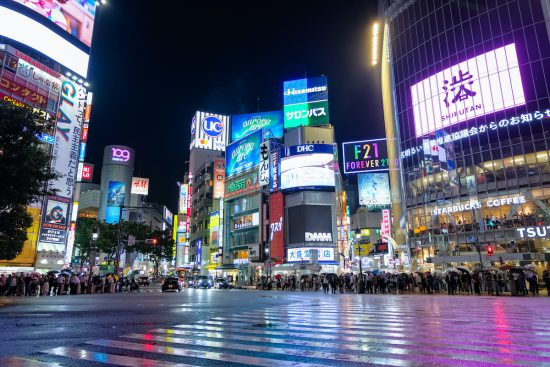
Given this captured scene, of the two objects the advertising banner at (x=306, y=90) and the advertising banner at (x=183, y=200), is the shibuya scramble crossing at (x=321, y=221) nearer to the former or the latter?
the advertising banner at (x=306, y=90)

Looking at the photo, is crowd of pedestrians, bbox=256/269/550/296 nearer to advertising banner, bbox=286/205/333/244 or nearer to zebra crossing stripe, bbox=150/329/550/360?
advertising banner, bbox=286/205/333/244

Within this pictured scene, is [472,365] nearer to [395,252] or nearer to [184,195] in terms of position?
[395,252]

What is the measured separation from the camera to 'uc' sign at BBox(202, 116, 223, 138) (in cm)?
11038

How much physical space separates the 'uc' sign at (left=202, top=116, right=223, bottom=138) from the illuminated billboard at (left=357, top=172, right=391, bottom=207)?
55.6 metres

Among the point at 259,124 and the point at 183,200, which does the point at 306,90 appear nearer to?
the point at 259,124

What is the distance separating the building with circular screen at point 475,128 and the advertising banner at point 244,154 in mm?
23680

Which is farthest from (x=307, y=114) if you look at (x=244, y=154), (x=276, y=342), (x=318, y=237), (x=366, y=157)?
(x=276, y=342)

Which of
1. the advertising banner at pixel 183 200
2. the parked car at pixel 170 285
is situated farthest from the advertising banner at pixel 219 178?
the parked car at pixel 170 285

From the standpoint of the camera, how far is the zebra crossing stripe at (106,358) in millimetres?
6102

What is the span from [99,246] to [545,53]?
64214 millimetres

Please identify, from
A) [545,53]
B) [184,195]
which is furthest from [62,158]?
[184,195]

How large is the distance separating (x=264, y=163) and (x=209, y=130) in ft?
168

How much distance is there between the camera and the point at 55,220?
50000 millimetres

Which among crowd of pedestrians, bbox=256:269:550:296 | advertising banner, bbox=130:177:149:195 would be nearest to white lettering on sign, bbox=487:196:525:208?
crowd of pedestrians, bbox=256:269:550:296
